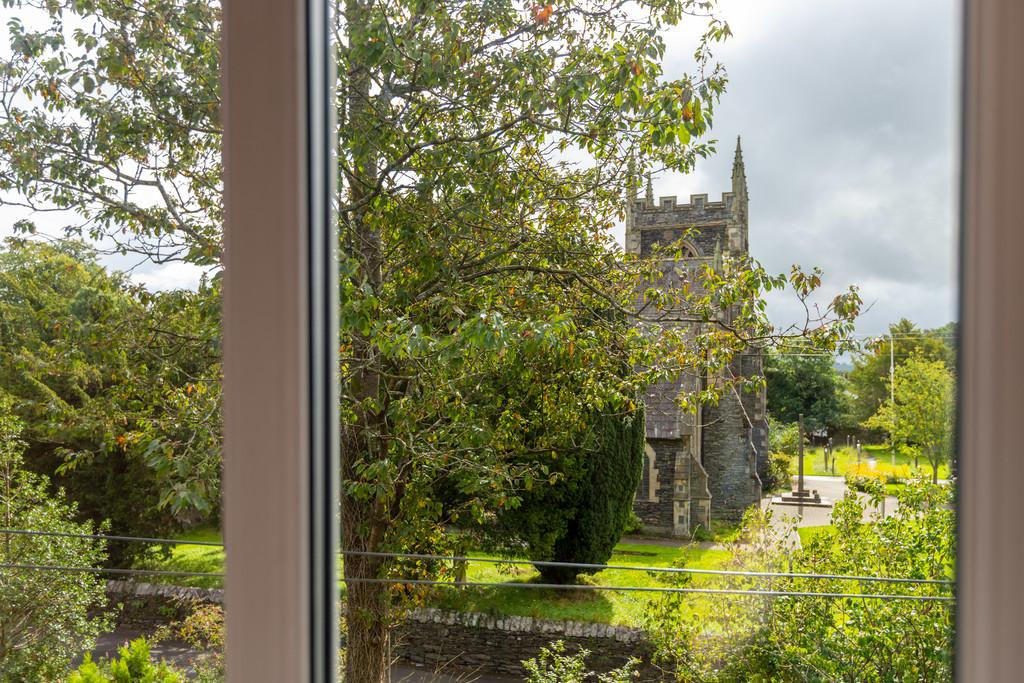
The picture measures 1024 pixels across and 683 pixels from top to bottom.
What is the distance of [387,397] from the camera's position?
4.12ft

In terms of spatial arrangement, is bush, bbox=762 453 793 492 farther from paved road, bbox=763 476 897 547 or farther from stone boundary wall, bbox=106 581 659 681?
stone boundary wall, bbox=106 581 659 681

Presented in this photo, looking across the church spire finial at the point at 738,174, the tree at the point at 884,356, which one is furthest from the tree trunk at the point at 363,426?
the tree at the point at 884,356

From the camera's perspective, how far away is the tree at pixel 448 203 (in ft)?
2.94

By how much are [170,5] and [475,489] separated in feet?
2.83

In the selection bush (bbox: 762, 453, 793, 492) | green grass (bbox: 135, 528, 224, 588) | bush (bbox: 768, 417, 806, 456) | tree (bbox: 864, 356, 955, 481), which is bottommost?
green grass (bbox: 135, 528, 224, 588)

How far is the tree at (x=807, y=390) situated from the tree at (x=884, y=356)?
0.02 metres

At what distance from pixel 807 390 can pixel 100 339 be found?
0.98 meters

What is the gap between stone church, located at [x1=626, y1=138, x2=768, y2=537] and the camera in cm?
88

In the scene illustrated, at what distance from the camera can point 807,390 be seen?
2.73 feet

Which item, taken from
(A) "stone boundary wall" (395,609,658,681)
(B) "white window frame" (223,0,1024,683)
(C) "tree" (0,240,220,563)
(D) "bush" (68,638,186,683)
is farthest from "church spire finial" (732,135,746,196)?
(D) "bush" (68,638,186,683)

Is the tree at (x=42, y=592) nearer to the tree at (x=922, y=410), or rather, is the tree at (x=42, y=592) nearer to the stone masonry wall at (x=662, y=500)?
the stone masonry wall at (x=662, y=500)

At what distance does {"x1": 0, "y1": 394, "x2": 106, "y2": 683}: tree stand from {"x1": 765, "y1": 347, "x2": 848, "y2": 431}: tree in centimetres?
93

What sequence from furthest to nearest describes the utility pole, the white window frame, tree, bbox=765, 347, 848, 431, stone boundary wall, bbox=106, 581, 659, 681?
stone boundary wall, bbox=106, 581, 659, 681 < tree, bbox=765, 347, 848, 431 < the utility pole < the white window frame

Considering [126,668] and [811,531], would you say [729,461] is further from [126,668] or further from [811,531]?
[126,668]
